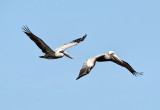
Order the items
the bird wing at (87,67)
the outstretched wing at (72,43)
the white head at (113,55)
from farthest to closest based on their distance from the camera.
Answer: the outstretched wing at (72,43) < the white head at (113,55) < the bird wing at (87,67)

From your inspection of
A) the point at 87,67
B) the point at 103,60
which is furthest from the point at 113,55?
the point at 87,67

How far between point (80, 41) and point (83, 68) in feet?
48.5

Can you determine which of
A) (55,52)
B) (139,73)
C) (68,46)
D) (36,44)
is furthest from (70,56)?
(139,73)

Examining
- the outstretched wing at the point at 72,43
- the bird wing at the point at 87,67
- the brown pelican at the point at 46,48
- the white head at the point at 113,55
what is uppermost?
the outstretched wing at the point at 72,43

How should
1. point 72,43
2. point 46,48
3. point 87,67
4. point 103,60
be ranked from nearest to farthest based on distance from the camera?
1. point 87,67
2. point 103,60
3. point 46,48
4. point 72,43

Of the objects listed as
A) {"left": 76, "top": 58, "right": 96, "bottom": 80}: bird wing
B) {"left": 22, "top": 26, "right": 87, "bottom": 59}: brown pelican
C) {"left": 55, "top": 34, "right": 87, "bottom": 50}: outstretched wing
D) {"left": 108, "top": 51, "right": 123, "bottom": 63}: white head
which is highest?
{"left": 55, "top": 34, "right": 87, "bottom": 50}: outstretched wing

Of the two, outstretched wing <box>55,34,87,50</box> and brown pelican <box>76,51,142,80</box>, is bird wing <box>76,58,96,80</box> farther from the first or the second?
outstretched wing <box>55,34,87,50</box>

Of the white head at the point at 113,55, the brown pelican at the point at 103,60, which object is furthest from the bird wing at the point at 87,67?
the white head at the point at 113,55

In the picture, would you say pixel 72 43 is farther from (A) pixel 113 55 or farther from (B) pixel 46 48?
(A) pixel 113 55

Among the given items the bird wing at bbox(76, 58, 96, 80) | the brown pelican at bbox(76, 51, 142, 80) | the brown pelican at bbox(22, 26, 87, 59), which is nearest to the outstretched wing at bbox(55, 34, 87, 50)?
the brown pelican at bbox(22, 26, 87, 59)

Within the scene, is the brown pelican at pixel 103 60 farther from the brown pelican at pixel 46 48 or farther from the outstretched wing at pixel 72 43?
the outstretched wing at pixel 72 43

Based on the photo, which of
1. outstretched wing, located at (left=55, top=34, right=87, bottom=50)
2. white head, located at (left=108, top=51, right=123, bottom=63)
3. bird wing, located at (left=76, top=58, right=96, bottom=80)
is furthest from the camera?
outstretched wing, located at (left=55, top=34, right=87, bottom=50)

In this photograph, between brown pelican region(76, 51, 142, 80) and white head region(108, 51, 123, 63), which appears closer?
brown pelican region(76, 51, 142, 80)

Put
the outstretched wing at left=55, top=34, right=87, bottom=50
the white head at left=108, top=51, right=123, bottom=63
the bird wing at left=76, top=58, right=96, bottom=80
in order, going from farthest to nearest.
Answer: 1. the outstretched wing at left=55, top=34, right=87, bottom=50
2. the white head at left=108, top=51, right=123, bottom=63
3. the bird wing at left=76, top=58, right=96, bottom=80
